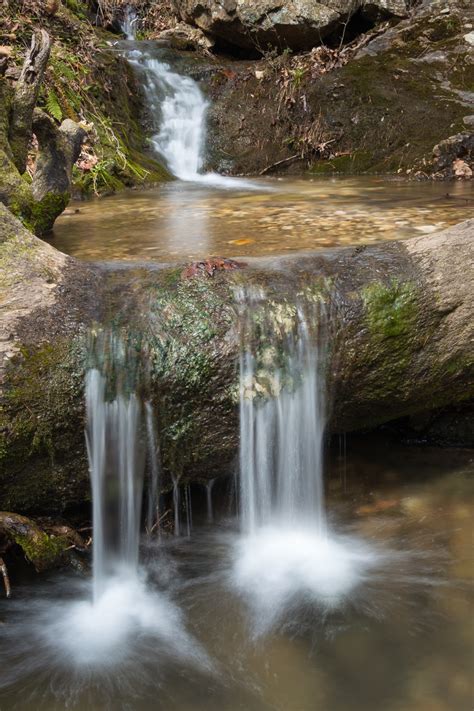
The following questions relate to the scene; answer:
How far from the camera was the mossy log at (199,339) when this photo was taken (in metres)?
2.90

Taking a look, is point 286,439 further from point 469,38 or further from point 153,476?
point 469,38

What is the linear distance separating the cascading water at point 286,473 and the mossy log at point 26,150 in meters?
2.40

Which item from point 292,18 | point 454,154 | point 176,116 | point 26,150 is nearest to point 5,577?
point 26,150

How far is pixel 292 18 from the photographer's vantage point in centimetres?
1092

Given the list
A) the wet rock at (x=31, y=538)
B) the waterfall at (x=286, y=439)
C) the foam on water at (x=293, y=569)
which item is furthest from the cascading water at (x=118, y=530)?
the waterfall at (x=286, y=439)

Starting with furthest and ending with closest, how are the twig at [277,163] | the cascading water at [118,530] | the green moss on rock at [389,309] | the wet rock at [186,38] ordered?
1. the wet rock at [186,38]
2. the twig at [277,163]
3. the green moss on rock at [389,309]
4. the cascading water at [118,530]

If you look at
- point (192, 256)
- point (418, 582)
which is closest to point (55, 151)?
point (192, 256)

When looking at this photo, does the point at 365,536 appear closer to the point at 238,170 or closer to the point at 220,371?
the point at 220,371

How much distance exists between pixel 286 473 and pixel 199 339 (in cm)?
92

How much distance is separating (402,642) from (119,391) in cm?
163

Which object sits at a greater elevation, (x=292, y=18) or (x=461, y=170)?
(x=292, y=18)

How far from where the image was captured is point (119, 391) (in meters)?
3.02

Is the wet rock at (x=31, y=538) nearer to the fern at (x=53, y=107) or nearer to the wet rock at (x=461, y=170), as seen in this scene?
the fern at (x=53, y=107)

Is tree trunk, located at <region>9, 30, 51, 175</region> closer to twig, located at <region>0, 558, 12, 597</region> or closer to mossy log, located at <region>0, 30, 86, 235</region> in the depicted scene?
mossy log, located at <region>0, 30, 86, 235</region>
